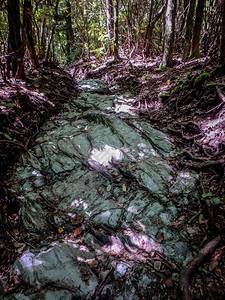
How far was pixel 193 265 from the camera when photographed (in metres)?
1.90

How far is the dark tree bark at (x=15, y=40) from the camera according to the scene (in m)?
4.39

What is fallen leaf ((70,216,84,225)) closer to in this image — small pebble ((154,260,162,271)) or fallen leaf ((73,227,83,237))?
fallen leaf ((73,227,83,237))

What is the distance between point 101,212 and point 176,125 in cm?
277

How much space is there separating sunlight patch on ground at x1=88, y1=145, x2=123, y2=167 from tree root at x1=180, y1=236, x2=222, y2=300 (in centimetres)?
190

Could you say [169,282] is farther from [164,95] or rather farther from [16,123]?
[164,95]

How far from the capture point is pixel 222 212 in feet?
7.63

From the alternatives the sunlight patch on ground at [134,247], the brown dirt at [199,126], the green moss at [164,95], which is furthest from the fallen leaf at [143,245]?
the green moss at [164,95]

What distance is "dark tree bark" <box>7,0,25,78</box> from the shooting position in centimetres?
439

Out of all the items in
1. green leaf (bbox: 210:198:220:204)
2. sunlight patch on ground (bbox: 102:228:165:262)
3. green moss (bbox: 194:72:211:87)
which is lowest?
sunlight patch on ground (bbox: 102:228:165:262)

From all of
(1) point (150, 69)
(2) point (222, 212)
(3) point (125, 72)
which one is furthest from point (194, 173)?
(3) point (125, 72)

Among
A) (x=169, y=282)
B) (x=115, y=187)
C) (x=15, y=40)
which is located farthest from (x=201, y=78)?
(x=15, y=40)

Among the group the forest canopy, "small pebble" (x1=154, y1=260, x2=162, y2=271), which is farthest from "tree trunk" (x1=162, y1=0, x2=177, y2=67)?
"small pebble" (x1=154, y1=260, x2=162, y2=271)

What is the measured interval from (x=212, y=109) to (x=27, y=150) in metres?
3.74

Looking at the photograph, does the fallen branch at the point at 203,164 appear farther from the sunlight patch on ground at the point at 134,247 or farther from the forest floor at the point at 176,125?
the sunlight patch on ground at the point at 134,247
